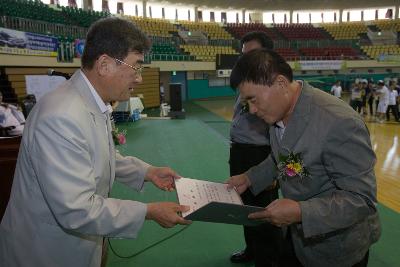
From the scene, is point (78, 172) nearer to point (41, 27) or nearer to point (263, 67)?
point (263, 67)

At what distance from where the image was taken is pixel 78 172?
125cm

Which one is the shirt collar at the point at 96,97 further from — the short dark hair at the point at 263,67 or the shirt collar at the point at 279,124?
the shirt collar at the point at 279,124

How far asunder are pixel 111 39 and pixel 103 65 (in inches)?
4.6

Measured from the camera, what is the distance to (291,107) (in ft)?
5.13

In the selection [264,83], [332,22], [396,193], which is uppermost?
[332,22]

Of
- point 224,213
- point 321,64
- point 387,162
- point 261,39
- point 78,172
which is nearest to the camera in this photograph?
point 78,172

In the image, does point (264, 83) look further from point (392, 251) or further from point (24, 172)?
point (392, 251)

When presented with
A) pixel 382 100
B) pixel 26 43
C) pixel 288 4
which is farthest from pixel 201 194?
pixel 288 4

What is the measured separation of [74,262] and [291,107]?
121cm

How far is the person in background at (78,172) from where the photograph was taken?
124cm

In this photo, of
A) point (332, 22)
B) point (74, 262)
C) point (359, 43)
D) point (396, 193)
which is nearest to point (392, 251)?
point (396, 193)

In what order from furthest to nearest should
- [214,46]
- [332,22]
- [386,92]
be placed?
[332,22]
[214,46]
[386,92]

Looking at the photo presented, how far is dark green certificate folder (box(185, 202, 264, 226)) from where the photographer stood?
1454mm

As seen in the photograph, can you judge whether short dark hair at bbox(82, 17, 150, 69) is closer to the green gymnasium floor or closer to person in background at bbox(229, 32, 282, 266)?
person in background at bbox(229, 32, 282, 266)
